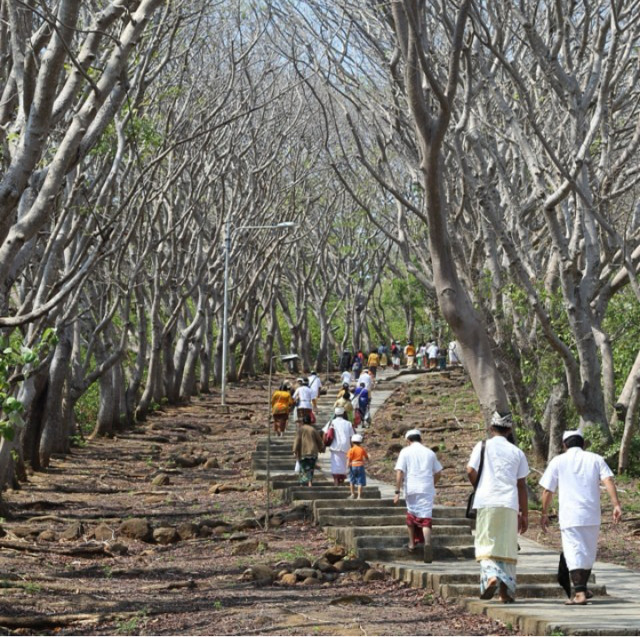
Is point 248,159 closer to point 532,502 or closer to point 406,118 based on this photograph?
point 406,118

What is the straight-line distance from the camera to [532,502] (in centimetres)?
1642

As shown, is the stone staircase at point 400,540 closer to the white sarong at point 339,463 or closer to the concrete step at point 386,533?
the concrete step at point 386,533

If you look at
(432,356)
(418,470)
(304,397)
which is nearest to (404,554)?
(418,470)

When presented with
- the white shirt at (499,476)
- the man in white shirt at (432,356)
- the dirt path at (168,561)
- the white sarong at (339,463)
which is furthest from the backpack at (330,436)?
the man in white shirt at (432,356)

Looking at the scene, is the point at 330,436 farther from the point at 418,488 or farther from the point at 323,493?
the point at 418,488

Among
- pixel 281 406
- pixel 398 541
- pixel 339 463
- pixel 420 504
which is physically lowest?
pixel 398 541

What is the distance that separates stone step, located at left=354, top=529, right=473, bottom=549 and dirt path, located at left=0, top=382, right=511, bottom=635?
0.63 meters

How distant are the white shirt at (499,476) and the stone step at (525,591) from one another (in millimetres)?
937

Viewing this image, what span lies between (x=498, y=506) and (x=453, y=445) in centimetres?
1578

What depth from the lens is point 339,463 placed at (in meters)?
17.9

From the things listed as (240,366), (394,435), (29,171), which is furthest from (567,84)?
(240,366)

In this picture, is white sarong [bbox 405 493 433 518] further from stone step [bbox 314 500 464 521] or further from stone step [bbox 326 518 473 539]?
stone step [bbox 314 500 464 521]

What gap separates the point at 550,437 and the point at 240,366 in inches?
1080

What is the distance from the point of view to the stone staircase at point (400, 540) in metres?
10.3
